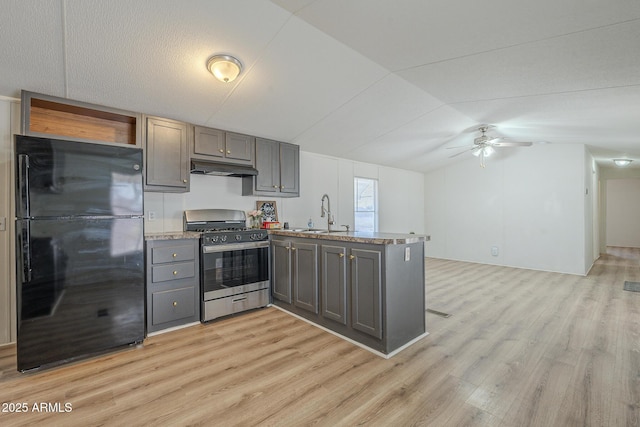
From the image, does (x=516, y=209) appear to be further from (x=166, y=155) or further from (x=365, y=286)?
(x=166, y=155)

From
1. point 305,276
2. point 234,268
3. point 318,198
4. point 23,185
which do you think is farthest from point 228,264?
point 318,198

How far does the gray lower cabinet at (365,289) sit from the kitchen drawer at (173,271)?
1139mm

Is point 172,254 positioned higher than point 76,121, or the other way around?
point 76,121

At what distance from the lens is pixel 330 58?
268cm

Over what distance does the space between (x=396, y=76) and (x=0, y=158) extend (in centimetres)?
387

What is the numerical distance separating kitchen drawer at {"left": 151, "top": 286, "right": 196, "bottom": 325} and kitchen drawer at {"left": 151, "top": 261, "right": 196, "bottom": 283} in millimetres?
137

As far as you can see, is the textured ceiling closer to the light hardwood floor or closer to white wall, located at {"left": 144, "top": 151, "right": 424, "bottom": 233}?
white wall, located at {"left": 144, "top": 151, "right": 424, "bottom": 233}

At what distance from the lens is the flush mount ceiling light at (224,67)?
245 cm

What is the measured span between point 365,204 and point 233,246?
11.6 feet

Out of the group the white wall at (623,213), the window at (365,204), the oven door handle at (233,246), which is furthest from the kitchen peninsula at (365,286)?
the white wall at (623,213)

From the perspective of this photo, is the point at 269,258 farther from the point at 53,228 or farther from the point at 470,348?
the point at 470,348

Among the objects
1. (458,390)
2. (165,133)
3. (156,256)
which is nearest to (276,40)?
(165,133)

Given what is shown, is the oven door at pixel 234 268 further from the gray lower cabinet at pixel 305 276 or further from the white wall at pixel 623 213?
the white wall at pixel 623 213

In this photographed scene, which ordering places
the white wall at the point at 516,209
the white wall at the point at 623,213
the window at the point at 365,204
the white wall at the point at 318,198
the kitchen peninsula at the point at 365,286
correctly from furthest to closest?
the white wall at the point at 623,213 → the window at the point at 365,204 → the white wall at the point at 516,209 → the white wall at the point at 318,198 → the kitchen peninsula at the point at 365,286
